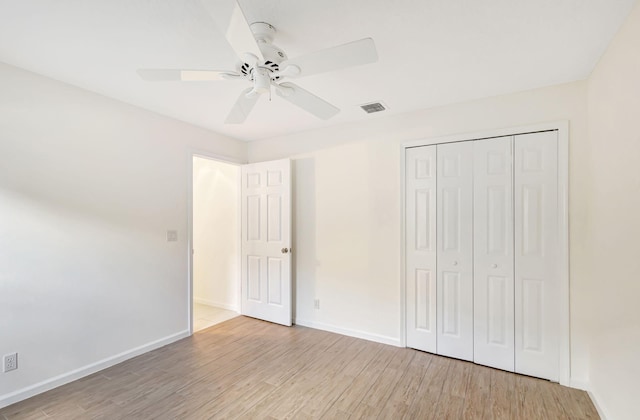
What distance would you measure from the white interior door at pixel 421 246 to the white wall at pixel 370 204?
127 millimetres

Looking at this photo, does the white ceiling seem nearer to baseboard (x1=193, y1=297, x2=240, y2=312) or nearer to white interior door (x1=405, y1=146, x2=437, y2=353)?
white interior door (x1=405, y1=146, x2=437, y2=353)

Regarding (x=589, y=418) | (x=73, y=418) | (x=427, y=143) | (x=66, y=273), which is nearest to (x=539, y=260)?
(x=589, y=418)

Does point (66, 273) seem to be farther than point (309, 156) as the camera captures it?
No

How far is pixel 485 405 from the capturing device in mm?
2078

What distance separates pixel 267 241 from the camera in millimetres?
3783

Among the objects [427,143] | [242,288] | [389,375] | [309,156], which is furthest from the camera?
[242,288]

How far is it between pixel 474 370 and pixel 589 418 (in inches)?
29.7

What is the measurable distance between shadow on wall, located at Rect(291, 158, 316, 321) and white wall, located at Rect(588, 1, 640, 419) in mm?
2559

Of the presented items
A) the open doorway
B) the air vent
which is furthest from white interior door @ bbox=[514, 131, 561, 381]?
the open doorway

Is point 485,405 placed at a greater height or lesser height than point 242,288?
lesser

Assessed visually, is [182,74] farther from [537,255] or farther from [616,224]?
[537,255]

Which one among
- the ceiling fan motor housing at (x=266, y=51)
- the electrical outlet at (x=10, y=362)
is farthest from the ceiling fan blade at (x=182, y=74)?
the electrical outlet at (x=10, y=362)

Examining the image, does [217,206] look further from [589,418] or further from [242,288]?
[589,418]

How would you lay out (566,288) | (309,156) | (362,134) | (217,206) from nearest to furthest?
1. (566,288)
2. (362,134)
3. (309,156)
4. (217,206)
